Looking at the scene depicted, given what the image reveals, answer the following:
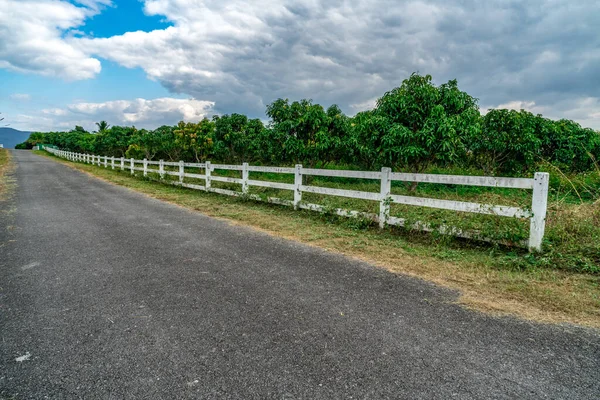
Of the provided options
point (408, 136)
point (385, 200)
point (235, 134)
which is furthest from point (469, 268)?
point (235, 134)

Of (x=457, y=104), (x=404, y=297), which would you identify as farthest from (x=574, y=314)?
(x=457, y=104)

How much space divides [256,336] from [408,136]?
6744 mm

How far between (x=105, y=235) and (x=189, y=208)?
3.30 metres

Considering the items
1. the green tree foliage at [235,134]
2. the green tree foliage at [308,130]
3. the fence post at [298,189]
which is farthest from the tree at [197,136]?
the fence post at [298,189]

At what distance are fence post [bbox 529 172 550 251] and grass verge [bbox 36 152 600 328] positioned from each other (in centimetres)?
26

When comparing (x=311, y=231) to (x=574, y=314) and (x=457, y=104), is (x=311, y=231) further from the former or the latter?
(x=457, y=104)

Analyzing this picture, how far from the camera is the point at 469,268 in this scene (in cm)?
426

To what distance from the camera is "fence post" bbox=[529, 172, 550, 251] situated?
4578 mm

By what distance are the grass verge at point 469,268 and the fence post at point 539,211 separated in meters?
0.26

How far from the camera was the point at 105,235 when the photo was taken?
18.9ft

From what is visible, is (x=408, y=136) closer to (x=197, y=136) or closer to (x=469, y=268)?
(x=469, y=268)

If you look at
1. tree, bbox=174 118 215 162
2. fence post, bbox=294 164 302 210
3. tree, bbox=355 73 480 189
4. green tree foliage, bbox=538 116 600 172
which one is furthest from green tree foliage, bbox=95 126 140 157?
green tree foliage, bbox=538 116 600 172

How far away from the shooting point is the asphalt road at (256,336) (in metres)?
2.07

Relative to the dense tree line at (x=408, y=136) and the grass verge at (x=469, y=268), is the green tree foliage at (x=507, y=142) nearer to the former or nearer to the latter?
the dense tree line at (x=408, y=136)
